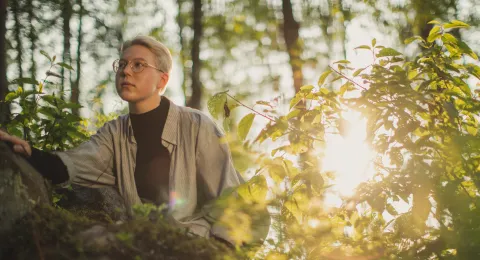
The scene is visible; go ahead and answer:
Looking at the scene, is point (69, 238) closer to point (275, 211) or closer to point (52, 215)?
point (52, 215)

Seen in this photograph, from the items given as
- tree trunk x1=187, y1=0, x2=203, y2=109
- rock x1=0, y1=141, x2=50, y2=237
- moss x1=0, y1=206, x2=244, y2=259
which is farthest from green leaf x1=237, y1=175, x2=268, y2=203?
tree trunk x1=187, y1=0, x2=203, y2=109

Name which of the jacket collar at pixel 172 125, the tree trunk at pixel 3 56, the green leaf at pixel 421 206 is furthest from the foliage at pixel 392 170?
the tree trunk at pixel 3 56

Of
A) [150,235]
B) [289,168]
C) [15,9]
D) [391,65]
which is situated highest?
[15,9]

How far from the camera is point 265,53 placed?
1077 cm

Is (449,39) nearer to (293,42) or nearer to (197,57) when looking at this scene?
(293,42)

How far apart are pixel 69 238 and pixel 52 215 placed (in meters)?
0.27

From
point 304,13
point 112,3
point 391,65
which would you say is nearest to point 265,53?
point 304,13

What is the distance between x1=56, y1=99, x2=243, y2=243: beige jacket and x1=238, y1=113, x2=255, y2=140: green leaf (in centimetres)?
105

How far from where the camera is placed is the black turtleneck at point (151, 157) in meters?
3.35

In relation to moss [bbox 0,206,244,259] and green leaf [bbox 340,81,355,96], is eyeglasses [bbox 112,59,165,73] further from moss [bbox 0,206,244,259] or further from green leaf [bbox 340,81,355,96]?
green leaf [bbox 340,81,355,96]

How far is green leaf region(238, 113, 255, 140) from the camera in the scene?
2.04 meters

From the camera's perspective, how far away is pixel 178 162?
324 cm

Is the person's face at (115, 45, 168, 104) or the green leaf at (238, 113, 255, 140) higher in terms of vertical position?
the person's face at (115, 45, 168, 104)

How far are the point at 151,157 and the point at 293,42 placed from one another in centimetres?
490
